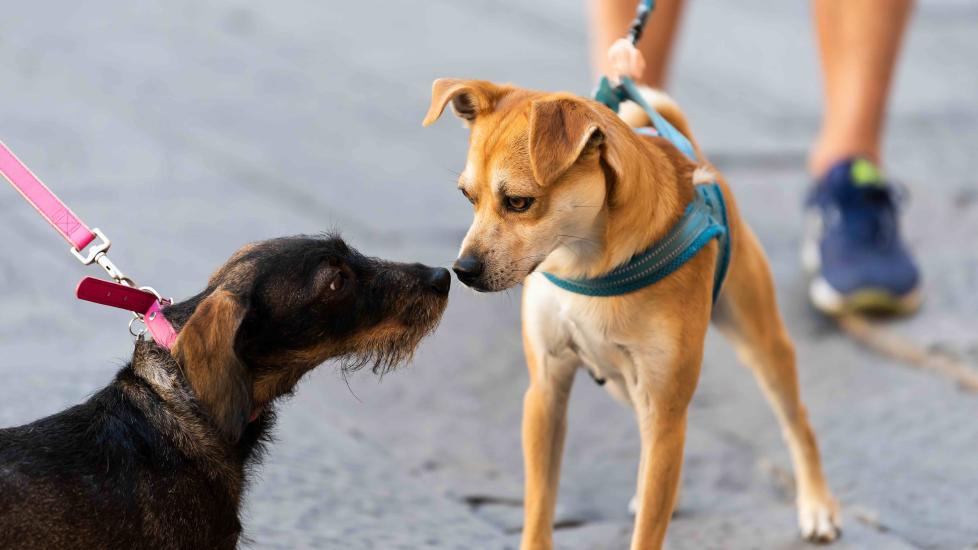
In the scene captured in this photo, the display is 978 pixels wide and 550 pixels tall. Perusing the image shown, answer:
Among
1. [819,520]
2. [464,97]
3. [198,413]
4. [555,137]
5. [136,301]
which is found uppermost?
[464,97]

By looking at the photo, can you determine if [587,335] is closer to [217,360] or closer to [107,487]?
[217,360]

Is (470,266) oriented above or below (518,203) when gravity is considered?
below

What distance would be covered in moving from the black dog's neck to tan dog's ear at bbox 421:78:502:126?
0.95 metres

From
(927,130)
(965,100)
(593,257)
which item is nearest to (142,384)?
(593,257)

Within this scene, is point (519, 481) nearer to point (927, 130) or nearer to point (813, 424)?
point (813, 424)

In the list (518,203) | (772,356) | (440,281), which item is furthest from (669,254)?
(772,356)

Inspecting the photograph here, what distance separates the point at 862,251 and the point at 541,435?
2.66 meters

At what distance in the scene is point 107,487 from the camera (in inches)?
120

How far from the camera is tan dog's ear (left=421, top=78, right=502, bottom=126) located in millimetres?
3471

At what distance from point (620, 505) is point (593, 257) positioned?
145cm

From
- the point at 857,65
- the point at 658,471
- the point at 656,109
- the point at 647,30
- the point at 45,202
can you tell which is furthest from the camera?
the point at 857,65

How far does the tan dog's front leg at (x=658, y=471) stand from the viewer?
3467 mm

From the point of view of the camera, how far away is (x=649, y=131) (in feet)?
12.5

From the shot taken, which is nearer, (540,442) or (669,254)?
(669,254)
